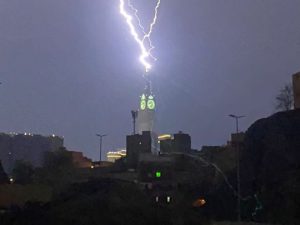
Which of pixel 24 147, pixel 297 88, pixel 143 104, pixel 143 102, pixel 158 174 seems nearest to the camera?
pixel 297 88

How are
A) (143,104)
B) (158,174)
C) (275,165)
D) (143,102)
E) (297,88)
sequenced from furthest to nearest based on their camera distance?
(143,104)
(143,102)
(158,174)
(297,88)
(275,165)

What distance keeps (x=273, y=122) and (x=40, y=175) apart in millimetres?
41205

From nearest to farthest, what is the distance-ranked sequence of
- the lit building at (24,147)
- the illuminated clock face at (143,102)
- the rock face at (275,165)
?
1. the rock face at (275,165)
2. the lit building at (24,147)
3. the illuminated clock face at (143,102)

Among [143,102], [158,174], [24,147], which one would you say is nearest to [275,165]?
[158,174]

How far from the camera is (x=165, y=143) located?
127250 mm

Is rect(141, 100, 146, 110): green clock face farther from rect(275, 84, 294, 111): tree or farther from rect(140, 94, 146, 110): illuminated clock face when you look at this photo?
rect(275, 84, 294, 111): tree

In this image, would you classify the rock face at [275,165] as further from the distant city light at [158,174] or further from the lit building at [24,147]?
the lit building at [24,147]

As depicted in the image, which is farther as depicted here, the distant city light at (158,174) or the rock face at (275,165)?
the distant city light at (158,174)

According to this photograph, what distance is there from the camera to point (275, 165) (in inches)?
2660

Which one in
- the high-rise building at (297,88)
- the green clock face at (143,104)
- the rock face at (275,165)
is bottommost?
the rock face at (275,165)

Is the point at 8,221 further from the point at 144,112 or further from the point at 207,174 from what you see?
the point at 144,112

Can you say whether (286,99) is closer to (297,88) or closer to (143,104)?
(297,88)

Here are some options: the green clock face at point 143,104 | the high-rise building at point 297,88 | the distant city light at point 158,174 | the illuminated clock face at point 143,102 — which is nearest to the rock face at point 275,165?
the high-rise building at point 297,88

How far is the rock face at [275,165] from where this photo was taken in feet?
186
